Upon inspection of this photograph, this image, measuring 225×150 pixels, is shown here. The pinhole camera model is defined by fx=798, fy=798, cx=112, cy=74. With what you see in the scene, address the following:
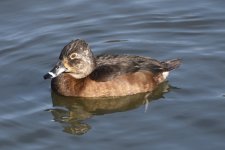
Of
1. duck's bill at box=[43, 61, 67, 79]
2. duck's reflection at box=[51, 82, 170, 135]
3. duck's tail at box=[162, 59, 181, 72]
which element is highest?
duck's bill at box=[43, 61, 67, 79]

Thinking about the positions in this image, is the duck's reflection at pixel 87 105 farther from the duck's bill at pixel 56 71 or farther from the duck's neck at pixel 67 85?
the duck's bill at pixel 56 71

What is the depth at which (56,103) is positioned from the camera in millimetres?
13000

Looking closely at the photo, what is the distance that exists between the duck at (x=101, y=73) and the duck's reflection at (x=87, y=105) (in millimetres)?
85

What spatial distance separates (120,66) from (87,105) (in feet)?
2.75

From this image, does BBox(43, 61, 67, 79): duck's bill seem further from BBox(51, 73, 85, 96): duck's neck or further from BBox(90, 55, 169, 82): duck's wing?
BBox(90, 55, 169, 82): duck's wing

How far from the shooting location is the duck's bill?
12.9m

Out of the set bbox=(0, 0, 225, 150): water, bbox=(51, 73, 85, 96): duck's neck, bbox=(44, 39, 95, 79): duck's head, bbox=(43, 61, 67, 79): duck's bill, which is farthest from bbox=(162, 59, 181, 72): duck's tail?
bbox=(43, 61, 67, 79): duck's bill

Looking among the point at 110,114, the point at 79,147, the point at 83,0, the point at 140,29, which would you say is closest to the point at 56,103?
the point at 110,114

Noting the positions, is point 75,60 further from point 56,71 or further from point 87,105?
point 87,105

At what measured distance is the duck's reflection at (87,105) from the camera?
1233 centimetres

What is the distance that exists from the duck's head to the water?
48cm

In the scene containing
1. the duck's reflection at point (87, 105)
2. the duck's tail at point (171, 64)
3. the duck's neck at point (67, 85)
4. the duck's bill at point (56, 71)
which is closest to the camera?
the duck's reflection at point (87, 105)

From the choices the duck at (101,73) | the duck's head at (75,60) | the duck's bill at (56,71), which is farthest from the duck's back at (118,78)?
the duck's bill at (56,71)

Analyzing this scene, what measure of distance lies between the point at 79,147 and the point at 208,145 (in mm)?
1799
